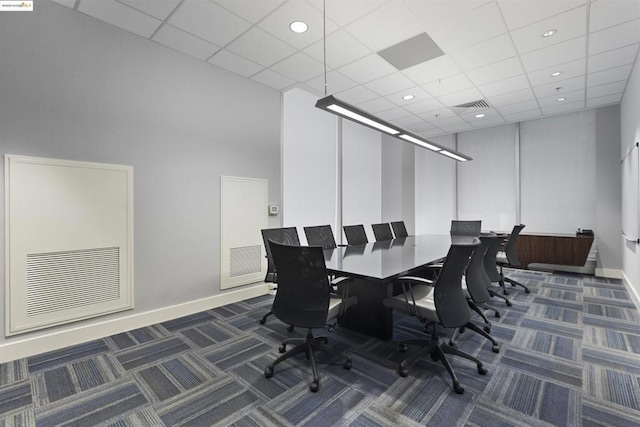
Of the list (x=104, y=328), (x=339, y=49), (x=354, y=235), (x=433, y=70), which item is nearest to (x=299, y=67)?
(x=339, y=49)

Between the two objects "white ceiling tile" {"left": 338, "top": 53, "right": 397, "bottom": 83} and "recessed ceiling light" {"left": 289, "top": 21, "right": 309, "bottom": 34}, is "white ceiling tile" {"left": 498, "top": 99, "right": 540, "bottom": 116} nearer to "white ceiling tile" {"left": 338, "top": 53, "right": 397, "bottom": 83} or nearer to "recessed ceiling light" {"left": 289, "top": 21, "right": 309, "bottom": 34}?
"white ceiling tile" {"left": 338, "top": 53, "right": 397, "bottom": 83}

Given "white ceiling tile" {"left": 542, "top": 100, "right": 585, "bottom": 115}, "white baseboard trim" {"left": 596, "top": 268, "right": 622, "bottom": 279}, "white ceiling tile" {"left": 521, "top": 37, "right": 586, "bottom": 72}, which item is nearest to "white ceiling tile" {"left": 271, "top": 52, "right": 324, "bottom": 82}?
"white ceiling tile" {"left": 521, "top": 37, "right": 586, "bottom": 72}

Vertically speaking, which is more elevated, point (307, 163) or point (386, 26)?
point (386, 26)

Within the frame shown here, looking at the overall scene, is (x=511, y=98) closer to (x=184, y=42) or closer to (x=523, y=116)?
(x=523, y=116)

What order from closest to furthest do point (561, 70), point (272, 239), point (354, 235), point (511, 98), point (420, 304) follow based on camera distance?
point (420, 304)
point (272, 239)
point (561, 70)
point (354, 235)
point (511, 98)

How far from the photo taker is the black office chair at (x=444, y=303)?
1.95 metres

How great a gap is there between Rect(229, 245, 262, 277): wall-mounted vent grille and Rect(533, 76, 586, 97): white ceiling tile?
471cm

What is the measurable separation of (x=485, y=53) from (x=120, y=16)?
12.5ft

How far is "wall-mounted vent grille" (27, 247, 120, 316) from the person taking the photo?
246 cm

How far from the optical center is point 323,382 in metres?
2.05

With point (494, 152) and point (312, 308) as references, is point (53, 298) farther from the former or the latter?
point (494, 152)

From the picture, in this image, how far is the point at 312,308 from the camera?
2.01 m

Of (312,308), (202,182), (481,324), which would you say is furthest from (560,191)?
(202,182)

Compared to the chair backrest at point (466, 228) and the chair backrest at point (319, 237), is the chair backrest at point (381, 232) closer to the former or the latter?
the chair backrest at point (319, 237)
